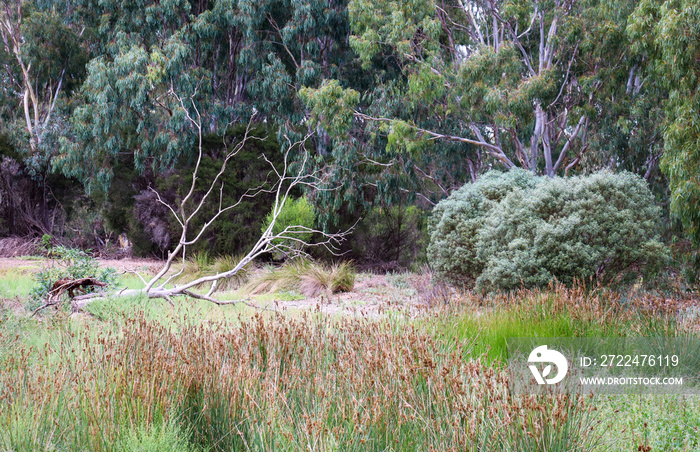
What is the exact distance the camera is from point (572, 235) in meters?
7.92

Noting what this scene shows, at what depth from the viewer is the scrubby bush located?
784 centimetres

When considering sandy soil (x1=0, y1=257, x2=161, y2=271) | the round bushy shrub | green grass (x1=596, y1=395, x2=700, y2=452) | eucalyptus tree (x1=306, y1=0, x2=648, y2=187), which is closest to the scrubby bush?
the round bushy shrub

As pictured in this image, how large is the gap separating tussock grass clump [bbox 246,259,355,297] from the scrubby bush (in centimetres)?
321

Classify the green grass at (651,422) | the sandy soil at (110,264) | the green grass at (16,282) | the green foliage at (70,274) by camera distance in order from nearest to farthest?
1. the green grass at (651,422)
2. the green foliage at (70,274)
3. the green grass at (16,282)
4. the sandy soil at (110,264)

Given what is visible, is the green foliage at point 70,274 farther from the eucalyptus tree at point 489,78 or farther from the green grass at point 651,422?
the green grass at point 651,422

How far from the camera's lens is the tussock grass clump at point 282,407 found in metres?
2.67

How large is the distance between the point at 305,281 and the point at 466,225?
360 centimetres

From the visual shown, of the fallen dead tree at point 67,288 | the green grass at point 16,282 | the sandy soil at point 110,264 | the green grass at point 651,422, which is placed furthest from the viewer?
the sandy soil at point 110,264

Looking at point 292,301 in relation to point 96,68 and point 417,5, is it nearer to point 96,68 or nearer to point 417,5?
point 417,5

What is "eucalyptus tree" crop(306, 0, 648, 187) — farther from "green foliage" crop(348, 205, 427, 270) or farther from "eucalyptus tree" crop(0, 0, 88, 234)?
"eucalyptus tree" crop(0, 0, 88, 234)

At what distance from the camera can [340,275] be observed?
11312mm

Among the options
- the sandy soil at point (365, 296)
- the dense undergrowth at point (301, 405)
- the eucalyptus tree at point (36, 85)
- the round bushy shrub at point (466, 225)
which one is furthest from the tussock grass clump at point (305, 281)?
the eucalyptus tree at point (36, 85)

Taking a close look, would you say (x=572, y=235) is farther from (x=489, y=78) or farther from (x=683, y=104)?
(x=489, y=78)

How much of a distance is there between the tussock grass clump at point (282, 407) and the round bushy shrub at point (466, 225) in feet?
18.6
